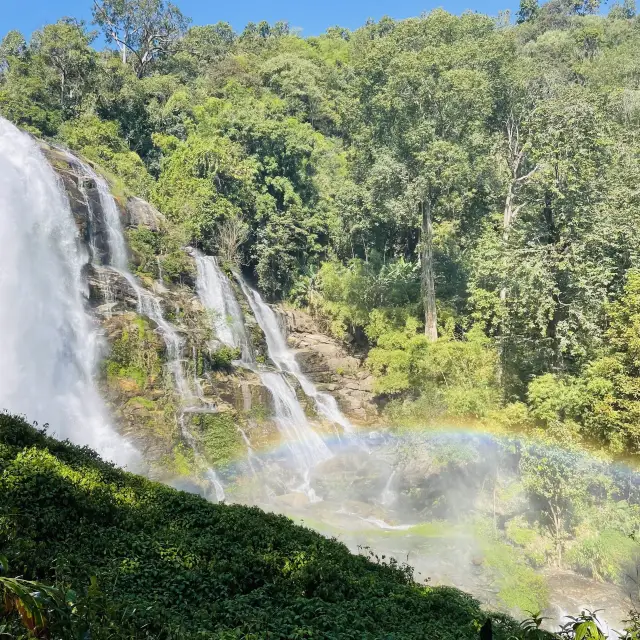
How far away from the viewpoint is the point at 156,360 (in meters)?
18.2

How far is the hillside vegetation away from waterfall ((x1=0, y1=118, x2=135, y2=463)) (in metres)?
9.21

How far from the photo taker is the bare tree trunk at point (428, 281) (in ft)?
73.4

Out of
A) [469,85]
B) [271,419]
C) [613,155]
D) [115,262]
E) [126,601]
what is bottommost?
[271,419]

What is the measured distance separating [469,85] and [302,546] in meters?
19.3

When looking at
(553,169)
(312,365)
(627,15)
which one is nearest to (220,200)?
(312,365)

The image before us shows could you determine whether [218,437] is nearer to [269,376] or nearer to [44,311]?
[269,376]

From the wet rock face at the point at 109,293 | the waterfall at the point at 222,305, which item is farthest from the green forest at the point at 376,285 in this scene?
the wet rock face at the point at 109,293

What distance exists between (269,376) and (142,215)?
400 inches

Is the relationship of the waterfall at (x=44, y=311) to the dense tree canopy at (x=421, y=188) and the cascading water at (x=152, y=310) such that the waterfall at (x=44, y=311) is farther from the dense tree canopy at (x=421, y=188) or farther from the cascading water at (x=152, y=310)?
the dense tree canopy at (x=421, y=188)

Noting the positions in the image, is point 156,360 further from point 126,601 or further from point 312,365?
point 126,601

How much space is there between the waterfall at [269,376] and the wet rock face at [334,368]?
6.64 ft

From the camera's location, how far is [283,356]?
982 inches

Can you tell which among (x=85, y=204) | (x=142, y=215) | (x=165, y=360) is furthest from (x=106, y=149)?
(x=165, y=360)

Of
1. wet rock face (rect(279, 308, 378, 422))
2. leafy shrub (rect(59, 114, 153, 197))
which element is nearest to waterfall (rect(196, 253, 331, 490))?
wet rock face (rect(279, 308, 378, 422))
